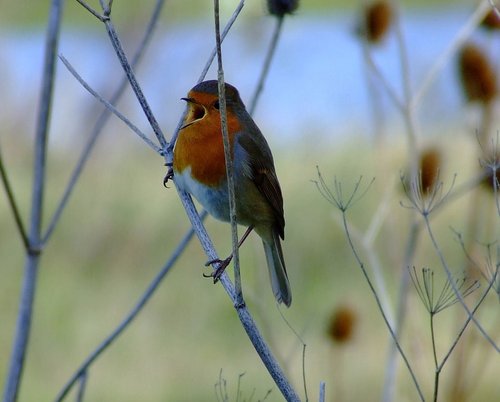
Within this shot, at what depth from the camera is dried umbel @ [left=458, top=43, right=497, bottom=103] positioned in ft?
14.4

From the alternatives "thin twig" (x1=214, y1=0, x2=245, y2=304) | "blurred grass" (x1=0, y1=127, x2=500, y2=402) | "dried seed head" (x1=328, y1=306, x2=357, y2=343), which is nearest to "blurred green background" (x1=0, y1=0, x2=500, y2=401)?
"blurred grass" (x1=0, y1=127, x2=500, y2=402)

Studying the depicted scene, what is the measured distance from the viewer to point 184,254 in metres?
7.66

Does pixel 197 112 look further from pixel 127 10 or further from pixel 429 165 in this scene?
pixel 127 10

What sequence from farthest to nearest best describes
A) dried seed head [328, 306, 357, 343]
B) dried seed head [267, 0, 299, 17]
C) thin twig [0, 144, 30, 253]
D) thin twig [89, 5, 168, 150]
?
dried seed head [328, 306, 357, 343]
dried seed head [267, 0, 299, 17]
thin twig [0, 144, 30, 253]
thin twig [89, 5, 168, 150]

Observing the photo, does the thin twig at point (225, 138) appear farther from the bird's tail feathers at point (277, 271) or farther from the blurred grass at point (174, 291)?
the blurred grass at point (174, 291)

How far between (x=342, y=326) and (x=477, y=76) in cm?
127

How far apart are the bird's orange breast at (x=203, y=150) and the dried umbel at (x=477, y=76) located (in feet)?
5.83

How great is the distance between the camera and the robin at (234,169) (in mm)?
2980

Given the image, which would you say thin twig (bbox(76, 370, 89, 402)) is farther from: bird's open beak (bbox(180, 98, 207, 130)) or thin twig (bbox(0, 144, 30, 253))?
bird's open beak (bbox(180, 98, 207, 130))

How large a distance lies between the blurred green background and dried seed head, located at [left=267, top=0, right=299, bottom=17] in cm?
102

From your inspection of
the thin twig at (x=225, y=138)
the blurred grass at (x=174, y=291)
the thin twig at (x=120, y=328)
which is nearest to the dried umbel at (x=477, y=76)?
the blurred grass at (x=174, y=291)

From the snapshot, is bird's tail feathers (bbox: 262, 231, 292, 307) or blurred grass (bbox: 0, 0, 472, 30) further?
blurred grass (bbox: 0, 0, 472, 30)

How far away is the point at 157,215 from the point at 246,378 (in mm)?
2317

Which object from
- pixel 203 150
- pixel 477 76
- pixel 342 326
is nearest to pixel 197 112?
pixel 203 150
